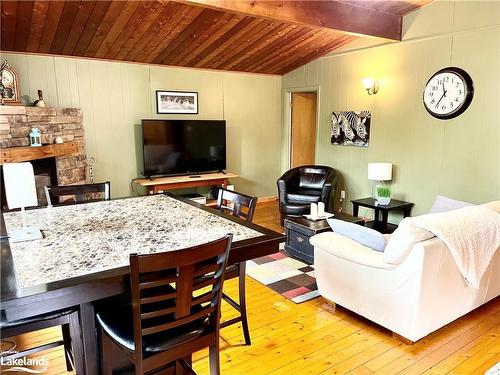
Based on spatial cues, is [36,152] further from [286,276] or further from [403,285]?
[403,285]

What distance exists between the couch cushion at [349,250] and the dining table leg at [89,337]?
67.4 inches

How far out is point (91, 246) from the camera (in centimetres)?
159

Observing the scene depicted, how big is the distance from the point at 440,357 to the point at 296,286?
130 cm

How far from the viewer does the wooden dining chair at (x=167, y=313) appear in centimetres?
129

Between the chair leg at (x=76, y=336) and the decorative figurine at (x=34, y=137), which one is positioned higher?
the decorative figurine at (x=34, y=137)

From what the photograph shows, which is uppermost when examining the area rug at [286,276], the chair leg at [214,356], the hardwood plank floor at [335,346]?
the chair leg at [214,356]

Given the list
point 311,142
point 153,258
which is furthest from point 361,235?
point 311,142

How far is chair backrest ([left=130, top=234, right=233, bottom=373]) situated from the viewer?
1.26 metres

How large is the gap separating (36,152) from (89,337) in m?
3.27

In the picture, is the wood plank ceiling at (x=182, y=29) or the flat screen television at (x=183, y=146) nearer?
the wood plank ceiling at (x=182, y=29)

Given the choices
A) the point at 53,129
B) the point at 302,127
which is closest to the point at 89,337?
the point at 53,129

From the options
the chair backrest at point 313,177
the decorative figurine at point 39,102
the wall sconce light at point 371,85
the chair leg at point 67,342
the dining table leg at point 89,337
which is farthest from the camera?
the chair backrest at point 313,177

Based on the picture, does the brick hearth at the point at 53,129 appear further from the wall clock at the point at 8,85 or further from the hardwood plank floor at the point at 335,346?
the hardwood plank floor at the point at 335,346

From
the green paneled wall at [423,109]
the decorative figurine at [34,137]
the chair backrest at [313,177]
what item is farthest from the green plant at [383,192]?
the decorative figurine at [34,137]
